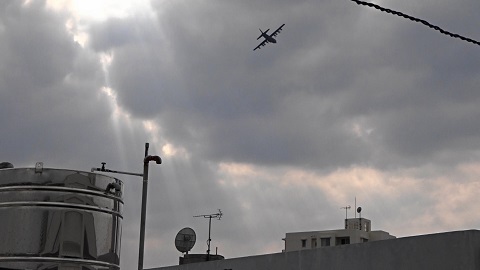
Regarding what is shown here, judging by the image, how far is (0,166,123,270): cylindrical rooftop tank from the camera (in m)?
11.7

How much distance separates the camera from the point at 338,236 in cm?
9006

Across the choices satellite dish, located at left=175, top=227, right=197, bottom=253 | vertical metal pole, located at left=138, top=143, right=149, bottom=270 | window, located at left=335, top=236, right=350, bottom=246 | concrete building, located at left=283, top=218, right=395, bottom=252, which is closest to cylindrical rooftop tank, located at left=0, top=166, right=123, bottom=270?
vertical metal pole, located at left=138, top=143, right=149, bottom=270

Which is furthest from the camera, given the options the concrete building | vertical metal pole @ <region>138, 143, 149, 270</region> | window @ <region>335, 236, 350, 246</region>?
window @ <region>335, 236, 350, 246</region>

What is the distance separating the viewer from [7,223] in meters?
12.0

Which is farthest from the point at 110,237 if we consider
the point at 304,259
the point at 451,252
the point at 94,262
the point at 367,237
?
the point at 367,237

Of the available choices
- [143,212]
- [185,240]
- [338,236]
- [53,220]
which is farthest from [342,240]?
[53,220]

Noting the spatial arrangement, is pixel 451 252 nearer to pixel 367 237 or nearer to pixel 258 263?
pixel 258 263

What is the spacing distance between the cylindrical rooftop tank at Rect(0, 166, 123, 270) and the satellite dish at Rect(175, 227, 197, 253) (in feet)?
78.0

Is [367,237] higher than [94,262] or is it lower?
higher

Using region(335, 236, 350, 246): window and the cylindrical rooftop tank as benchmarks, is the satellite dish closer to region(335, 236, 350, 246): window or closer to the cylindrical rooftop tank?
the cylindrical rooftop tank

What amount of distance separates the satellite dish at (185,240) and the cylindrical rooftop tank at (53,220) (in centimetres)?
2377

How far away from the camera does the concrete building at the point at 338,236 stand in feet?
289

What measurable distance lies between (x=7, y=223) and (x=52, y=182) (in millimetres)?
961

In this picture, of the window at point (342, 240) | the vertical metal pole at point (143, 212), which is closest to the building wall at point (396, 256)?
the vertical metal pole at point (143, 212)
